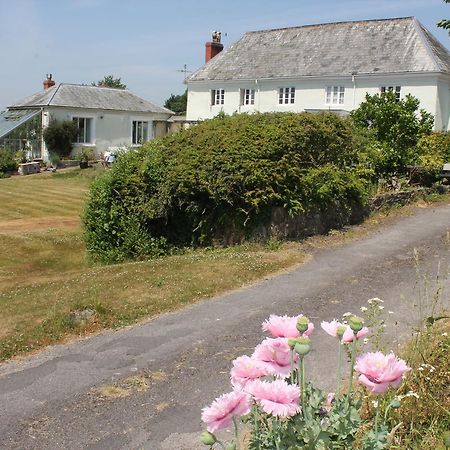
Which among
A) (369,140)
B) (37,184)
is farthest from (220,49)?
(369,140)

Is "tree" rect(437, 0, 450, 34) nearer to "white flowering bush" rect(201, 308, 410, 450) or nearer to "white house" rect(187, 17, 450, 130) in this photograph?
"white flowering bush" rect(201, 308, 410, 450)

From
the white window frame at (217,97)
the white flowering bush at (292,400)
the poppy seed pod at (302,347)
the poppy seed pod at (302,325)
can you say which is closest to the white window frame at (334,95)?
the white window frame at (217,97)

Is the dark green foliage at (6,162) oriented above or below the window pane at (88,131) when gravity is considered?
below

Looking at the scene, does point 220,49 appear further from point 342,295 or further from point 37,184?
point 342,295

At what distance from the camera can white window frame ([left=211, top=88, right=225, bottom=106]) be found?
4094cm

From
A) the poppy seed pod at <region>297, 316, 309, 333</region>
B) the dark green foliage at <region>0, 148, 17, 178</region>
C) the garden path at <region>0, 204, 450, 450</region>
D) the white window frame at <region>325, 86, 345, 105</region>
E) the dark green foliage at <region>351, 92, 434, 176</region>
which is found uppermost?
the white window frame at <region>325, 86, 345, 105</region>

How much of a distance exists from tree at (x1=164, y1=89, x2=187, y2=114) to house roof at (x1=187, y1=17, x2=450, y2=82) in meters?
59.2

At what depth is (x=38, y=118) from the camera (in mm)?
37625

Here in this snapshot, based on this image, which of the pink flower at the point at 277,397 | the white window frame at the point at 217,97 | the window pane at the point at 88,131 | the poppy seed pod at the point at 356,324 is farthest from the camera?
the white window frame at the point at 217,97

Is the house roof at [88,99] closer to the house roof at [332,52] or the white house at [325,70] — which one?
the white house at [325,70]

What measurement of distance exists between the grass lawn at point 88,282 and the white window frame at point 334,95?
23531 millimetres

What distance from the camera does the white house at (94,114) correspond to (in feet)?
124

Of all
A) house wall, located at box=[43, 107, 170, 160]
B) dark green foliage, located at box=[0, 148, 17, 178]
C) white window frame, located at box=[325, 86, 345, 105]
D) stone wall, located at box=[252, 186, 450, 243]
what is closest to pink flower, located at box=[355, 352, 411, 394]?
stone wall, located at box=[252, 186, 450, 243]

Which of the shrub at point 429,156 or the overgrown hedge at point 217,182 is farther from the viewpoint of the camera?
the shrub at point 429,156
